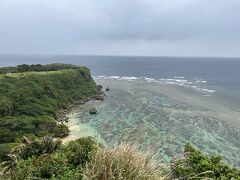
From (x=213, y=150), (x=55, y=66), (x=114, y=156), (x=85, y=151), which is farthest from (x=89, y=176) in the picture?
(x=55, y=66)

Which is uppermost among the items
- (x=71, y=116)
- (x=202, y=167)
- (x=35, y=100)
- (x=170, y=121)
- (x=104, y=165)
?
(x=104, y=165)

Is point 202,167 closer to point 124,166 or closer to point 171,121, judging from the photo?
point 124,166

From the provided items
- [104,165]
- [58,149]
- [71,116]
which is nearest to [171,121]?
[71,116]

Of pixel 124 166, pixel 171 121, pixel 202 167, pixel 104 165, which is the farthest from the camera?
pixel 171 121

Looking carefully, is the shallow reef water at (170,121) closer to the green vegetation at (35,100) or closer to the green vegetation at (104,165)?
the green vegetation at (35,100)

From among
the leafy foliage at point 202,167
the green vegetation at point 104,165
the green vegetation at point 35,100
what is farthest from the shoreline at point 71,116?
the leafy foliage at point 202,167

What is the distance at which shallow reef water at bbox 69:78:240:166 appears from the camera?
44125 millimetres

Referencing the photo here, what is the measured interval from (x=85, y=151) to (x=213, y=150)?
32294 millimetres

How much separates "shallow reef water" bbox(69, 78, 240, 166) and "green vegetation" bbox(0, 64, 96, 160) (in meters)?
5.89

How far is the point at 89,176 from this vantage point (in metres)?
9.58

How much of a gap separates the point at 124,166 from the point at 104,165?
699 millimetres

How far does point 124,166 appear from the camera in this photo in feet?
30.5

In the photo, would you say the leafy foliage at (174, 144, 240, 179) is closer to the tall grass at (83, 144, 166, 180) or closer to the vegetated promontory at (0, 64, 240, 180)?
the vegetated promontory at (0, 64, 240, 180)

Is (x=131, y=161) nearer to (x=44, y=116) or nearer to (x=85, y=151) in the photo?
(x=85, y=151)
